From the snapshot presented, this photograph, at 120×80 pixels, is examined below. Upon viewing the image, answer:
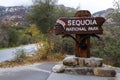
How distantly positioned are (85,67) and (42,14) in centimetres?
3046

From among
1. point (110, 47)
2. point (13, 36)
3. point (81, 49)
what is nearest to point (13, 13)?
point (13, 36)

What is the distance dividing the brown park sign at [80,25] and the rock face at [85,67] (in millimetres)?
1017

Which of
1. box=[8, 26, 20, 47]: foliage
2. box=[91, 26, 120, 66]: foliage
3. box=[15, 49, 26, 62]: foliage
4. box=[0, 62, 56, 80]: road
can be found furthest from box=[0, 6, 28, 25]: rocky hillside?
box=[0, 62, 56, 80]: road

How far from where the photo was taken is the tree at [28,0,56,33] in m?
41.4

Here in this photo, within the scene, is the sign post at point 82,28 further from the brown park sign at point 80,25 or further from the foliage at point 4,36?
the foliage at point 4,36

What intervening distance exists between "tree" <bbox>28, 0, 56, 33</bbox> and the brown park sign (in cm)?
2876

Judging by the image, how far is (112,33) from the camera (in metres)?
21.7

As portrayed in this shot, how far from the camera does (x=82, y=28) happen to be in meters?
11.8

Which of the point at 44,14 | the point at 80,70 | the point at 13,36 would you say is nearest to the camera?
the point at 80,70

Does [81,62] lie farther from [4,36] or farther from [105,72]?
[4,36]

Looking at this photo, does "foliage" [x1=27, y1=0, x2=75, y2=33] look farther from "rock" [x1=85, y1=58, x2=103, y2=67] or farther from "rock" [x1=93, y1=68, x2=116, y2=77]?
"rock" [x1=93, y1=68, x2=116, y2=77]

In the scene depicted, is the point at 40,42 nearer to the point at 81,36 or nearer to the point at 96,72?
the point at 81,36

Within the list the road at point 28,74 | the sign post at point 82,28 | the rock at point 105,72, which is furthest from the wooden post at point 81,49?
the road at point 28,74

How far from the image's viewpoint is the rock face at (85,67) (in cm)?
1118
